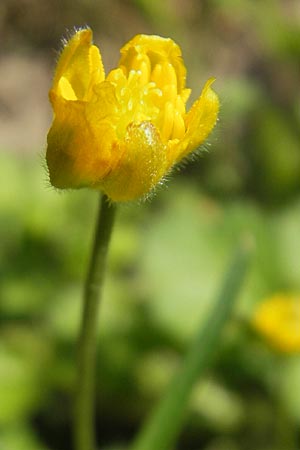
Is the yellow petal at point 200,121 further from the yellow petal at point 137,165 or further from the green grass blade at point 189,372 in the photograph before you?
the green grass blade at point 189,372

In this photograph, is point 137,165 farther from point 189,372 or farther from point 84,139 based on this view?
point 189,372

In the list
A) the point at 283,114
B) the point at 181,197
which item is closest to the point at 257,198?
the point at 181,197

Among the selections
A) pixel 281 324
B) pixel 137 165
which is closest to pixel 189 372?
pixel 281 324

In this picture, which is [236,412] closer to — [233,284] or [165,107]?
[233,284]

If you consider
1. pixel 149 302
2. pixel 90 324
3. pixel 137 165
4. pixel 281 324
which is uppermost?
pixel 137 165

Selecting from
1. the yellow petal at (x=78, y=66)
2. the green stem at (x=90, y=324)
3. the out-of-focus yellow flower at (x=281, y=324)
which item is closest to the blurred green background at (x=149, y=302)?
the out-of-focus yellow flower at (x=281, y=324)

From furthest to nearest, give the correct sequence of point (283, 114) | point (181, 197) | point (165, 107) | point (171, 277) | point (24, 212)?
1. point (283, 114)
2. point (181, 197)
3. point (24, 212)
4. point (171, 277)
5. point (165, 107)
